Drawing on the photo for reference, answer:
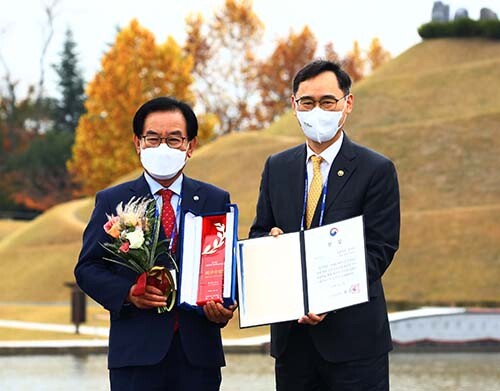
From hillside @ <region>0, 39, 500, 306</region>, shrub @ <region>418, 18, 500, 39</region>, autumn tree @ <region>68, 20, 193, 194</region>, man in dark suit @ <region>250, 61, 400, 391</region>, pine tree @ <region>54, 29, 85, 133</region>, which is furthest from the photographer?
pine tree @ <region>54, 29, 85, 133</region>

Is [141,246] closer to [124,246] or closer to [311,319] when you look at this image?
[124,246]

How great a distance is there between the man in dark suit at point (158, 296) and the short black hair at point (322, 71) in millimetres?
600

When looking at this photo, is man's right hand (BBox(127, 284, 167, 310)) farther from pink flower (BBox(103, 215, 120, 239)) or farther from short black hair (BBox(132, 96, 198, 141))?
short black hair (BBox(132, 96, 198, 141))

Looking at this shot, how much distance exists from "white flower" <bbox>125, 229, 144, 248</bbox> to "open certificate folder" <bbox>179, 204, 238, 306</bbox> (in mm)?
228

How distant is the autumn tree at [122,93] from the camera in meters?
59.6

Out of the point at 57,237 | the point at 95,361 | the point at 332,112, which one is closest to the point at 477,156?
the point at 57,237

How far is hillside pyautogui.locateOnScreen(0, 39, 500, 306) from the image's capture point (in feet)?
115

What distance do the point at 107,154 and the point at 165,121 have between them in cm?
5434

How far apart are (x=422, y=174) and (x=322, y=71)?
38.8 meters

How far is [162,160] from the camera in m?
6.18

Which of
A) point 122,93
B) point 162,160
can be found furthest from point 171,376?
point 122,93

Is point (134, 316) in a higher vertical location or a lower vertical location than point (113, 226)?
lower

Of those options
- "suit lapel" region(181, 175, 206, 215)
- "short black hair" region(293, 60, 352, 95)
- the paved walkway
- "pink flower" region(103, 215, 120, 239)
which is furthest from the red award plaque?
the paved walkway

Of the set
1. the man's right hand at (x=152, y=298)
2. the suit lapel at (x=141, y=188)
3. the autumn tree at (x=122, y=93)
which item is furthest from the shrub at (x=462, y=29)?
the man's right hand at (x=152, y=298)
